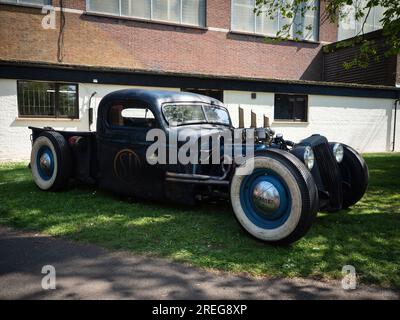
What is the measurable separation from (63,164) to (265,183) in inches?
144

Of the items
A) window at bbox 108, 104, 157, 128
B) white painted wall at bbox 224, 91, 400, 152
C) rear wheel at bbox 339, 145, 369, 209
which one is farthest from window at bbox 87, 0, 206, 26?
rear wheel at bbox 339, 145, 369, 209

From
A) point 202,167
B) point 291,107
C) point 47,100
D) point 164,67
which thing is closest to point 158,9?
point 164,67

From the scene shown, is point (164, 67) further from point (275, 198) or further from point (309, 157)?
point (275, 198)

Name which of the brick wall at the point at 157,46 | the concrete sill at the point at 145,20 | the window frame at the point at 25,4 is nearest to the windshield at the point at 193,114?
the brick wall at the point at 157,46

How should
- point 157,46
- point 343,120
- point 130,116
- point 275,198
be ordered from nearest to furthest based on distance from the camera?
point 275,198 < point 130,116 < point 157,46 < point 343,120

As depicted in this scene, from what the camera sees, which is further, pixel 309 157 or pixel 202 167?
pixel 202 167

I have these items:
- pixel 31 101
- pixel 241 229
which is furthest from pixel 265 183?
pixel 31 101

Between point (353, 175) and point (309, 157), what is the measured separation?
1.27 metres

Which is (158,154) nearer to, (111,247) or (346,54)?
(111,247)

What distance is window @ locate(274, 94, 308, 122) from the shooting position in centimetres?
1617

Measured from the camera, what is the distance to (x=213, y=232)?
4.44 meters

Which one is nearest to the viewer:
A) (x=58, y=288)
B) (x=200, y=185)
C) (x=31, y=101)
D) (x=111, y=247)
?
(x=58, y=288)

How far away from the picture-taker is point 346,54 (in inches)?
781
